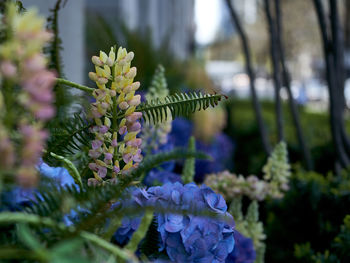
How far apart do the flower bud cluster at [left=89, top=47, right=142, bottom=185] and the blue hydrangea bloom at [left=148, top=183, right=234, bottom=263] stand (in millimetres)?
81

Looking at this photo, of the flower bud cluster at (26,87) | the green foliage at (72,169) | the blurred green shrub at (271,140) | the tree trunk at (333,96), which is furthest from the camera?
the blurred green shrub at (271,140)

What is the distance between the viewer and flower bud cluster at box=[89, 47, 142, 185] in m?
0.60

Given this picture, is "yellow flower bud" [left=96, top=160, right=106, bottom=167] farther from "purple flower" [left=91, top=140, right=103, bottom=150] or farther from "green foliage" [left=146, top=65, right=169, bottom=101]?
"green foliage" [left=146, top=65, right=169, bottom=101]

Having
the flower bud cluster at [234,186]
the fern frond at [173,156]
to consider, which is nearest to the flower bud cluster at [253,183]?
the flower bud cluster at [234,186]

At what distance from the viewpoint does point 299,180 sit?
4.82ft

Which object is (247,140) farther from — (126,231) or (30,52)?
(30,52)

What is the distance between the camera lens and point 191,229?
628 millimetres

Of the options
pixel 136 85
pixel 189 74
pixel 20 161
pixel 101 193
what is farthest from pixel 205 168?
pixel 189 74

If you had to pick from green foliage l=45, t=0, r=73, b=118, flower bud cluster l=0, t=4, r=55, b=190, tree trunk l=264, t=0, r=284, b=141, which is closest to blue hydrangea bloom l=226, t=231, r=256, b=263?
green foliage l=45, t=0, r=73, b=118

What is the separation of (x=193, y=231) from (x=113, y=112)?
213 mm

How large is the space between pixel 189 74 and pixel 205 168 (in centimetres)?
241

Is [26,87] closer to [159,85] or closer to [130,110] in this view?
[130,110]

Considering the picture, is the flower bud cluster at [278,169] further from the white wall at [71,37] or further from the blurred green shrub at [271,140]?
the white wall at [71,37]

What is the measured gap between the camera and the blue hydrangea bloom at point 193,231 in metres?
0.62
